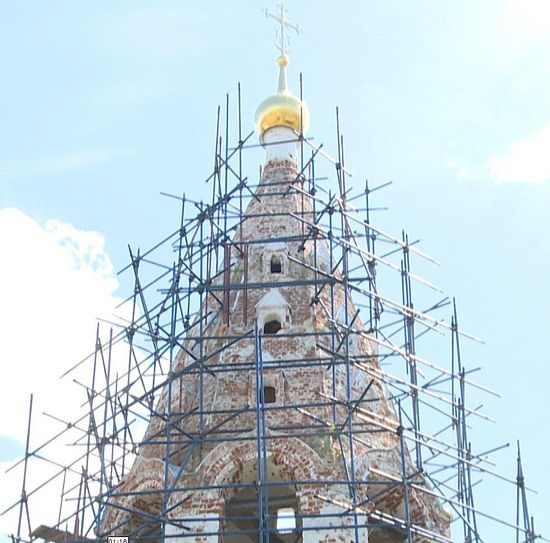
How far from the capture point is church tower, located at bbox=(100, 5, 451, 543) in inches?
564

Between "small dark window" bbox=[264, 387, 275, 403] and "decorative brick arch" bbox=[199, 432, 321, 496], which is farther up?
"small dark window" bbox=[264, 387, 275, 403]

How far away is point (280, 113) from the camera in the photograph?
765 inches

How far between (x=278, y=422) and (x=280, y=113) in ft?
18.6

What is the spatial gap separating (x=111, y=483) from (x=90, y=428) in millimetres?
724

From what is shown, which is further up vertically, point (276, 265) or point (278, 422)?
point (276, 265)

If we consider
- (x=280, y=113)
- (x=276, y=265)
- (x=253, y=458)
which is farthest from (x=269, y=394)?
(x=280, y=113)

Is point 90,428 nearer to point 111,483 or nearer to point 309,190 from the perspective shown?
point 111,483

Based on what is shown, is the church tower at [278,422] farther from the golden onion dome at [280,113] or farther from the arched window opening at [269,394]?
the golden onion dome at [280,113]

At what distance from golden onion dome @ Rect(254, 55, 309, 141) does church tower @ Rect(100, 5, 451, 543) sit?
7.62ft

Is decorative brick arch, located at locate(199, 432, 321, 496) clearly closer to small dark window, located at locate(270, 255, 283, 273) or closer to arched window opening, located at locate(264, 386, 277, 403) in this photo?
arched window opening, located at locate(264, 386, 277, 403)

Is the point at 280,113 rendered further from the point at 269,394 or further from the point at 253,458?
the point at 253,458

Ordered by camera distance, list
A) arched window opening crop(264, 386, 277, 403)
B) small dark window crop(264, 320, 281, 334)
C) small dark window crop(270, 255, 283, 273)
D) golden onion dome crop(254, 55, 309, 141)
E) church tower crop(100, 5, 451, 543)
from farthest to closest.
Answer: golden onion dome crop(254, 55, 309, 141) < small dark window crop(270, 255, 283, 273) < small dark window crop(264, 320, 281, 334) < arched window opening crop(264, 386, 277, 403) < church tower crop(100, 5, 451, 543)

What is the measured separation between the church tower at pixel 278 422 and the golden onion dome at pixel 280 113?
232cm

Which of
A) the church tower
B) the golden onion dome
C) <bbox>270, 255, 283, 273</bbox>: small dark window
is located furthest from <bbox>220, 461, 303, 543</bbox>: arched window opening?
the golden onion dome
